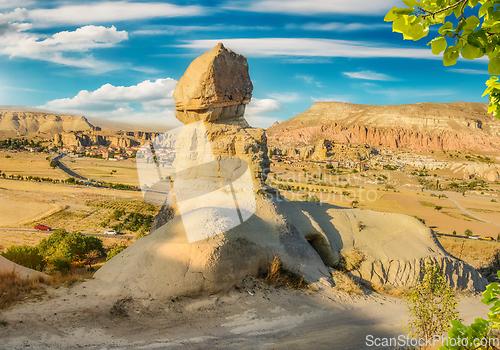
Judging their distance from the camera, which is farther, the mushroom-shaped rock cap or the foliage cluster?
the foliage cluster

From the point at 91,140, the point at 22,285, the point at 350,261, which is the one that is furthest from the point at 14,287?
the point at 91,140

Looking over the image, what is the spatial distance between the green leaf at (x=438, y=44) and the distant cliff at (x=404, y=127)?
132045mm

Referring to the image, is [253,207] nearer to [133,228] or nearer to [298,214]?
[298,214]

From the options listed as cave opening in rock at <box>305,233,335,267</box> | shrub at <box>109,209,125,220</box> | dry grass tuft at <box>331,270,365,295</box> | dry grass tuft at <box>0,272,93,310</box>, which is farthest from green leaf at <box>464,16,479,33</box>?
shrub at <box>109,209,125,220</box>

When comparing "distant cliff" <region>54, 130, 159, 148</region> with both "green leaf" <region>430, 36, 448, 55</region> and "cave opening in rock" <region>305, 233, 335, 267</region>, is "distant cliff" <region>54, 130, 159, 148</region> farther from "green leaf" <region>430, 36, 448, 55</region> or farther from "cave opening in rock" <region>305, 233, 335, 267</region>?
"green leaf" <region>430, 36, 448, 55</region>

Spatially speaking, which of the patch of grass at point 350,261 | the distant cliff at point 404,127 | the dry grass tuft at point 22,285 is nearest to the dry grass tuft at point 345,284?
the patch of grass at point 350,261

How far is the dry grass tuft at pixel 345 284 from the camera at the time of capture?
1053 centimetres

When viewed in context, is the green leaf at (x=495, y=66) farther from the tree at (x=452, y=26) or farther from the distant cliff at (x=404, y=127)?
the distant cliff at (x=404, y=127)

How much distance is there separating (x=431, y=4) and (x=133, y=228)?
1300 inches

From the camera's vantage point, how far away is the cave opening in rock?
42.2 feet

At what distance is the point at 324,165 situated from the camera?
293 feet

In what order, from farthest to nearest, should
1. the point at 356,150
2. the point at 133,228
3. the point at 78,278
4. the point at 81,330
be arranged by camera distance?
the point at 356,150
the point at 133,228
the point at 78,278
the point at 81,330

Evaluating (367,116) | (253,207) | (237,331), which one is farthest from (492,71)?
(367,116)

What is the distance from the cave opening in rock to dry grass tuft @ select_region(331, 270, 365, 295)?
1.38 m
